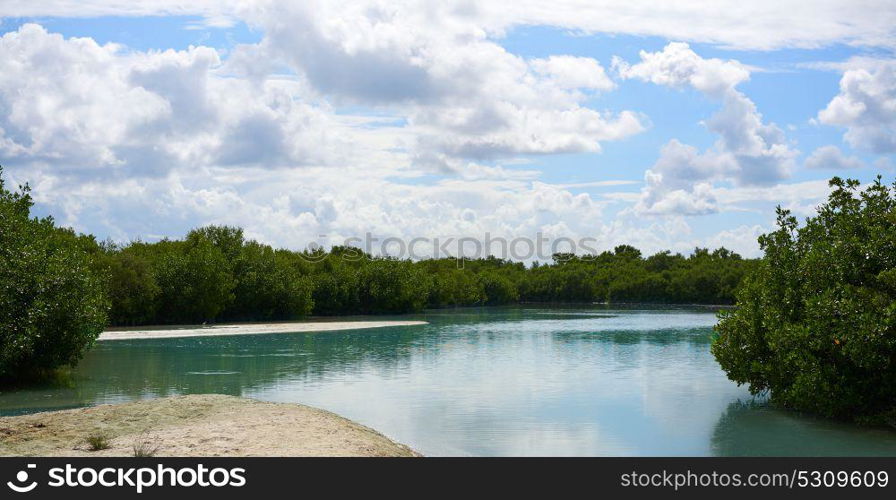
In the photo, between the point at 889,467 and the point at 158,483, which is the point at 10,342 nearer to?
the point at 158,483

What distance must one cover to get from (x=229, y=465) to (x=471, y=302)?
122 m

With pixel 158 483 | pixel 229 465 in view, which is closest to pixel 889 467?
pixel 229 465

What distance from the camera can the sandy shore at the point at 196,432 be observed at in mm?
14656

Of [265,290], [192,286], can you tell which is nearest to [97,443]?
[192,286]

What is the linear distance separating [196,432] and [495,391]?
13.5 m

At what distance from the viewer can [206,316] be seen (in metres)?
73.5

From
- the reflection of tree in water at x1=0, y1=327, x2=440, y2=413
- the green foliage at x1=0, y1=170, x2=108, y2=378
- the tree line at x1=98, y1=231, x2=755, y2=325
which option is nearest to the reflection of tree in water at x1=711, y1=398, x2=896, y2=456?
the reflection of tree in water at x1=0, y1=327, x2=440, y2=413

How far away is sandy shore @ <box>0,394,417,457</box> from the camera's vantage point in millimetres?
14656

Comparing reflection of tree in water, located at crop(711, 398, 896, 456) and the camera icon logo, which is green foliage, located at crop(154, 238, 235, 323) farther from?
the camera icon logo

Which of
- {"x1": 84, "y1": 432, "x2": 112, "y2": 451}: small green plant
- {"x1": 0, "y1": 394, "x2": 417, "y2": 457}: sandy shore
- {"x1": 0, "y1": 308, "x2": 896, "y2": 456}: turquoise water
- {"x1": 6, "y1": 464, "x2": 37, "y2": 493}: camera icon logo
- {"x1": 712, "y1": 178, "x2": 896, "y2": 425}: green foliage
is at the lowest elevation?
{"x1": 0, "y1": 308, "x2": 896, "y2": 456}: turquoise water

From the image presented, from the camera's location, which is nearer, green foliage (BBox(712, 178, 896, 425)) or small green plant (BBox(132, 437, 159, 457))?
small green plant (BBox(132, 437, 159, 457))

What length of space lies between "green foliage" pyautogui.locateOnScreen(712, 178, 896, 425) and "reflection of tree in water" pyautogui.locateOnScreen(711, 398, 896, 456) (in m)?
0.46

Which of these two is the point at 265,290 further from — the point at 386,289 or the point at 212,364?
the point at 212,364

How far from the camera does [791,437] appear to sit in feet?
62.7
